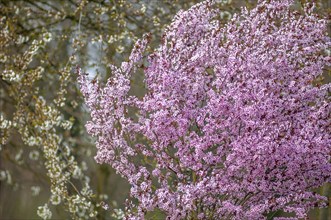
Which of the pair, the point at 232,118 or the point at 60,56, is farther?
the point at 60,56

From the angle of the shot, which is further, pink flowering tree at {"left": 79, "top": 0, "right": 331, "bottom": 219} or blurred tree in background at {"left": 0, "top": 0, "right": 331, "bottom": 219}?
blurred tree in background at {"left": 0, "top": 0, "right": 331, "bottom": 219}

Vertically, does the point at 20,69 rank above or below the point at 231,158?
above

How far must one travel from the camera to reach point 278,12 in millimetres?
5656

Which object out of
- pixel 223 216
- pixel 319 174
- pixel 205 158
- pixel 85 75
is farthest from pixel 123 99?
pixel 319 174

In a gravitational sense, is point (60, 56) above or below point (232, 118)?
above

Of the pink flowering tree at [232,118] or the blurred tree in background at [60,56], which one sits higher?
the blurred tree in background at [60,56]

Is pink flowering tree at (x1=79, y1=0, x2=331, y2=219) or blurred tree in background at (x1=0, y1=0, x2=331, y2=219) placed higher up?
blurred tree in background at (x1=0, y1=0, x2=331, y2=219)

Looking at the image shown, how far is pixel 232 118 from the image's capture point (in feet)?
17.1

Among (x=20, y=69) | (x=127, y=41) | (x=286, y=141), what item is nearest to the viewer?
(x=286, y=141)

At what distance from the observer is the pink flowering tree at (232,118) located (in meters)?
5.10

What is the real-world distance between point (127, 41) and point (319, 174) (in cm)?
459

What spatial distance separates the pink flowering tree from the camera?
510 centimetres

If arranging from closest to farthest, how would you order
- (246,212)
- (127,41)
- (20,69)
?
(246,212) → (20,69) → (127,41)

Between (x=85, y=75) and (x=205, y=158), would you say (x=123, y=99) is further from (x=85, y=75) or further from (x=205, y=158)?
(x=205, y=158)
